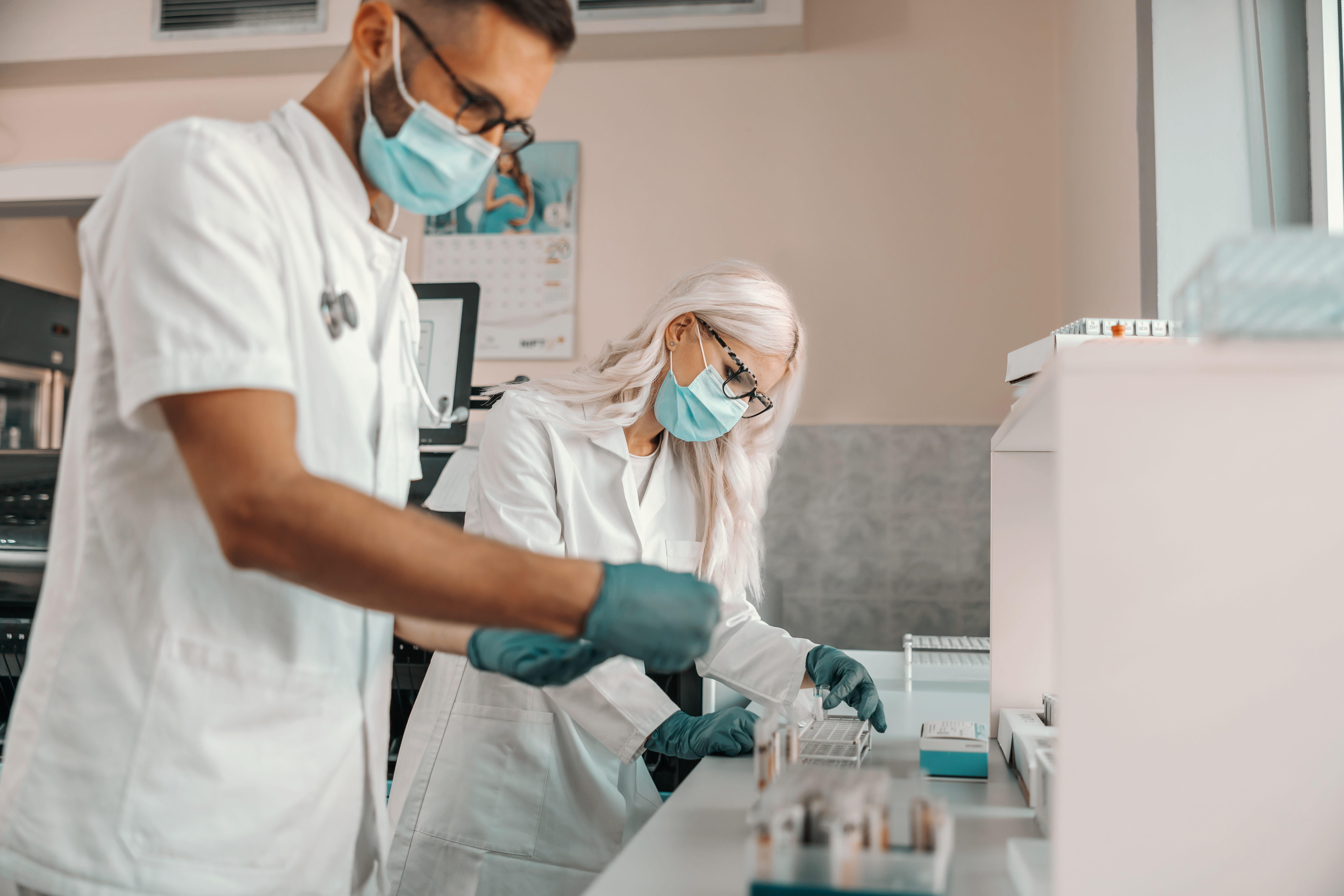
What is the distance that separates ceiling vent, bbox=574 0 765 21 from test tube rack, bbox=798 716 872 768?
208 centimetres

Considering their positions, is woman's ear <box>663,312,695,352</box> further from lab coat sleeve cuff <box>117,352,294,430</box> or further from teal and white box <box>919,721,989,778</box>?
lab coat sleeve cuff <box>117,352,294,430</box>

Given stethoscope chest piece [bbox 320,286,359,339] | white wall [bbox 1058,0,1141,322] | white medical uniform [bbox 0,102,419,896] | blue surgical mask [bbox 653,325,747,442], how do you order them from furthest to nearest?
1. white wall [bbox 1058,0,1141,322]
2. blue surgical mask [bbox 653,325,747,442]
3. stethoscope chest piece [bbox 320,286,359,339]
4. white medical uniform [bbox 0,102,419,896]

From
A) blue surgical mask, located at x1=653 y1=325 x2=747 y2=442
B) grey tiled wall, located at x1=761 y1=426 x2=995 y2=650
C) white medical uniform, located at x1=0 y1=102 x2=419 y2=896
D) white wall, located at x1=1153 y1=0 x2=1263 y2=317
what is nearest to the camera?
white medical uniform, located at x1=0 y1=102 x2=419 y2=896

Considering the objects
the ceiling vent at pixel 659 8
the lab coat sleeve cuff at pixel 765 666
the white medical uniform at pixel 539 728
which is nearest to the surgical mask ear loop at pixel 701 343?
the white medical uniform at pixel 539 728

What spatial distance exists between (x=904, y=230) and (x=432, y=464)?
1.50m

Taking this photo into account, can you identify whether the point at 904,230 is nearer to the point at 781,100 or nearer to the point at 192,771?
the point at 781,100

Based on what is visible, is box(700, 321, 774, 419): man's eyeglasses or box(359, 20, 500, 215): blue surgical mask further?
box(700, 321, 774, 419): man's eyeglasses

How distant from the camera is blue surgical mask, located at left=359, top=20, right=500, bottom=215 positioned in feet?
2.78

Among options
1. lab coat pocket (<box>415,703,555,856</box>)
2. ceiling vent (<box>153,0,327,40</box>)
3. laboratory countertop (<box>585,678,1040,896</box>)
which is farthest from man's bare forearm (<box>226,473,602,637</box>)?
ceiling vent (<box>153,0,327,40</box>)

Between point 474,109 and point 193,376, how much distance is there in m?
0.37

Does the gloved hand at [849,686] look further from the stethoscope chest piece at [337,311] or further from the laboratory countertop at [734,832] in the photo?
the stethoscope chest piece at [337,311]

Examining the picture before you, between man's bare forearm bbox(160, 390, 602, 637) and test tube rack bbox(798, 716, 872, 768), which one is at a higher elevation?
Result: man's bare forearm bbox(160, 390, 602, 637)

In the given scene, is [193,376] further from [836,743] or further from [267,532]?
[836,743]

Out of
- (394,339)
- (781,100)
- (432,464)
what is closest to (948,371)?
(781,100)
